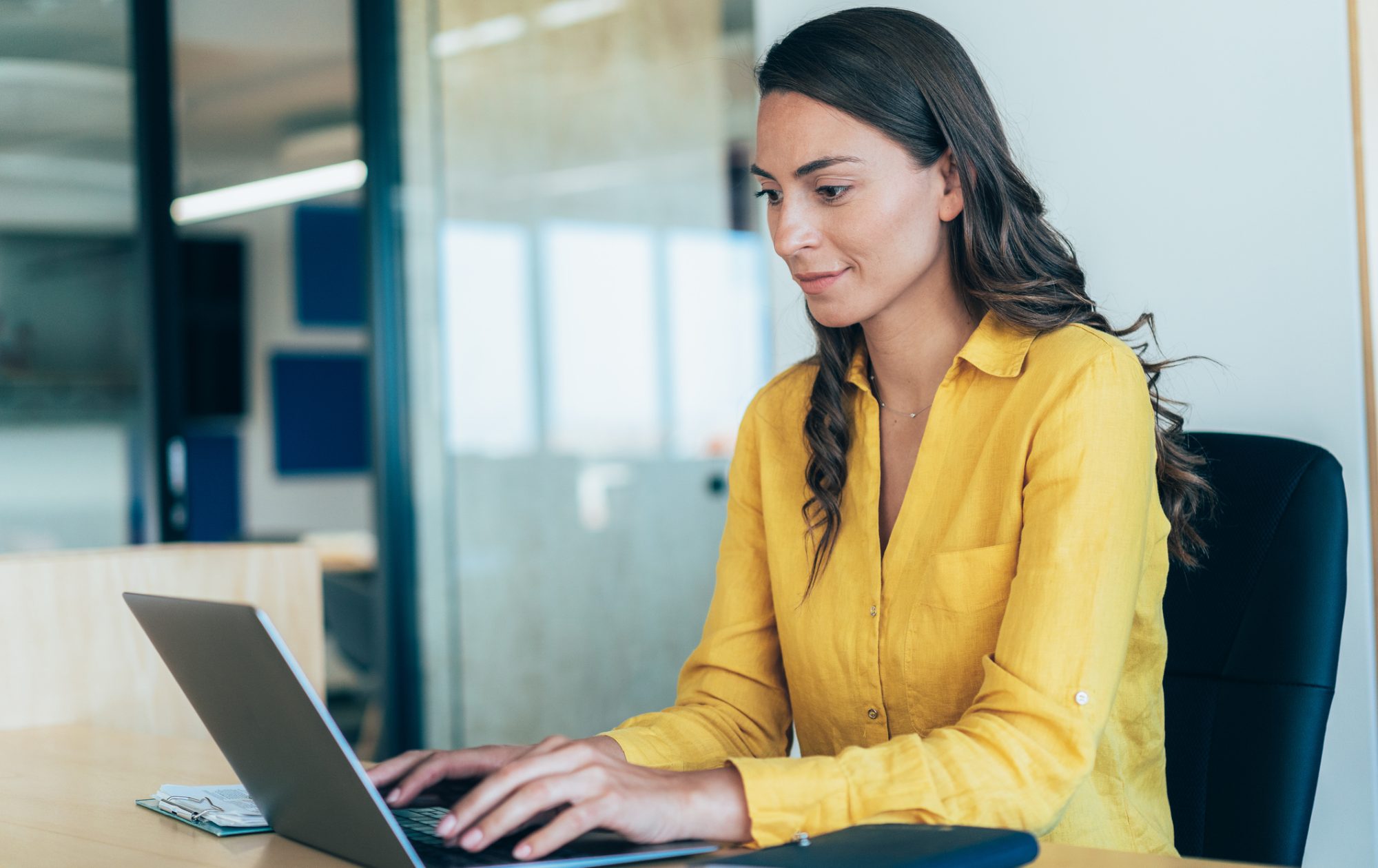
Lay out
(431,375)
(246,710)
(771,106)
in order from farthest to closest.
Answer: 1. (431,375)
2. (771,106)
3. (246,710)

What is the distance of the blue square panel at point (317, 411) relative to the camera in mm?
6281

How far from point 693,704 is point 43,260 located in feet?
8.57

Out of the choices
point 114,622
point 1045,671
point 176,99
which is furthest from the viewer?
point 176,99

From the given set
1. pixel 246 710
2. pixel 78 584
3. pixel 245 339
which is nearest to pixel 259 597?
pixel 78 584

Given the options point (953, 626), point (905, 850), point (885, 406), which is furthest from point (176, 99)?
point (905, 850)

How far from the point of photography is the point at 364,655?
3.86 m

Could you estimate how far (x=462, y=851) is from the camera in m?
0.96

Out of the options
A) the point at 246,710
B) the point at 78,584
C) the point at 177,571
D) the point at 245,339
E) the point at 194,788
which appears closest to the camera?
the point at 246,710

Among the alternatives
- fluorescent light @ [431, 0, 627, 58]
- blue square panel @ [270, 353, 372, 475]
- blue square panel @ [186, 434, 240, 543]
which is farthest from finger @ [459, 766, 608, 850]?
blue square panel @ [270, 353, 372, 475]

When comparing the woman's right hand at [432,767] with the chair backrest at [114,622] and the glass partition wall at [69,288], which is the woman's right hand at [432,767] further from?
the glass partition wall at [69,288]

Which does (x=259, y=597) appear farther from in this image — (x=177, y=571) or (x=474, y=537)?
(x=474, y=537)

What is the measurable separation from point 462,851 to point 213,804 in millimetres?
343

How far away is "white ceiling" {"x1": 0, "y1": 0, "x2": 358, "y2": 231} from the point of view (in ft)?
11.0

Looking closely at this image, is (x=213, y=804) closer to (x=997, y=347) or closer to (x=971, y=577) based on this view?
(x=971, y=577)
